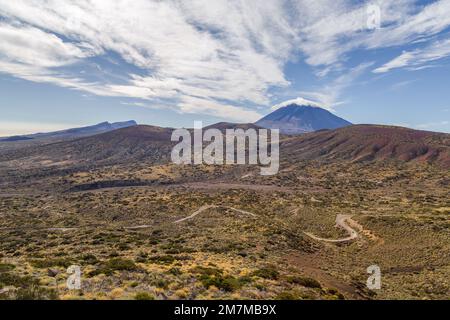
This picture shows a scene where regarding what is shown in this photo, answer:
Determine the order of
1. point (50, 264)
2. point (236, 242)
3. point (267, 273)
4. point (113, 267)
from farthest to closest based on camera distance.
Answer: point (236, 242) < point (267, 273) < point (50, 264) < point (113, 267)

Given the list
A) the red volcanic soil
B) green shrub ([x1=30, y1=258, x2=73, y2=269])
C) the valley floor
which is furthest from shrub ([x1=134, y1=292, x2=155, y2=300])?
the red volcanic soil

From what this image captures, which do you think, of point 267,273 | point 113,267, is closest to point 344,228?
point 267,273

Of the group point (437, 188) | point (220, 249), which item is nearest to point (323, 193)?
point (437, 188)

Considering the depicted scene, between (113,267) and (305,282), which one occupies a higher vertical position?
(113,267)

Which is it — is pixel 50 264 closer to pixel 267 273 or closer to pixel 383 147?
pixel 267 273

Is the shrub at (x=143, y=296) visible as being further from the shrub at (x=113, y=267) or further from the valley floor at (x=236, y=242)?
the shrub at (x=113, y=267)

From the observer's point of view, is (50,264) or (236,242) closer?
(50,264)
